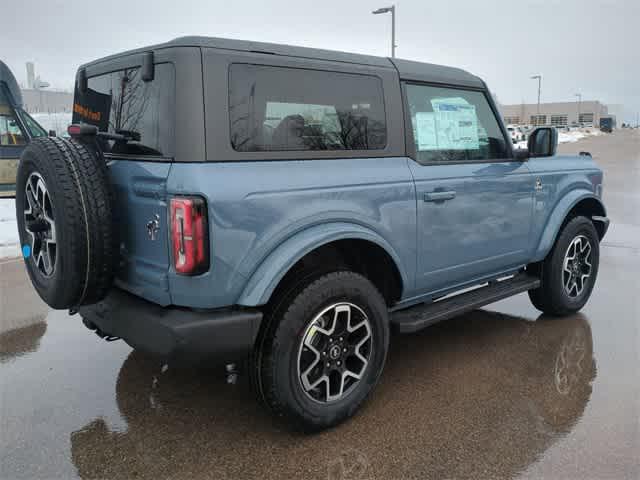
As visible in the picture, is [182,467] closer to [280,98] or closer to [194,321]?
[194,321]

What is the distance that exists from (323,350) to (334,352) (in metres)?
0.07

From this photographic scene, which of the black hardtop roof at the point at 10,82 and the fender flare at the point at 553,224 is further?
the black hardtop roof at the point at 10,82

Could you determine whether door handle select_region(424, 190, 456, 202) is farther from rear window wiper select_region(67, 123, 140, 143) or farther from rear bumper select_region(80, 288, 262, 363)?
rear window wiper select_region(67, 123, 140, 143)

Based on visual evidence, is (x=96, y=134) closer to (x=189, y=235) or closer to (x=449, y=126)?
(x=189, y=235)

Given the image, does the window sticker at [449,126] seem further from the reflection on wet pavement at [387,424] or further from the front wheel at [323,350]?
the reflection on wet pavement at [387,424]

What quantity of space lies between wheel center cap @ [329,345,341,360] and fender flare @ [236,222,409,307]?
1.79 feet

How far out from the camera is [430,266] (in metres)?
3.53

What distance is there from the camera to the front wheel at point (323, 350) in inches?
108

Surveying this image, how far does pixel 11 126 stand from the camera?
13438mm

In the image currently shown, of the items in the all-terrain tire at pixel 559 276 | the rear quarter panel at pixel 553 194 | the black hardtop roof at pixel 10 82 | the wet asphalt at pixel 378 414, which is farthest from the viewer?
the black hardtop roof at pixel 10 82

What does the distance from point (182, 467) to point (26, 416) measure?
1.12m

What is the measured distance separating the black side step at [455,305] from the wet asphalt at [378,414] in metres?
0.41

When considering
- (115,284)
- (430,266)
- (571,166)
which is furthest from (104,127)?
(571,166)

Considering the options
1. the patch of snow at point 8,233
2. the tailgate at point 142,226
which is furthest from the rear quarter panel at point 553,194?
the patch of snow at point 8,233
